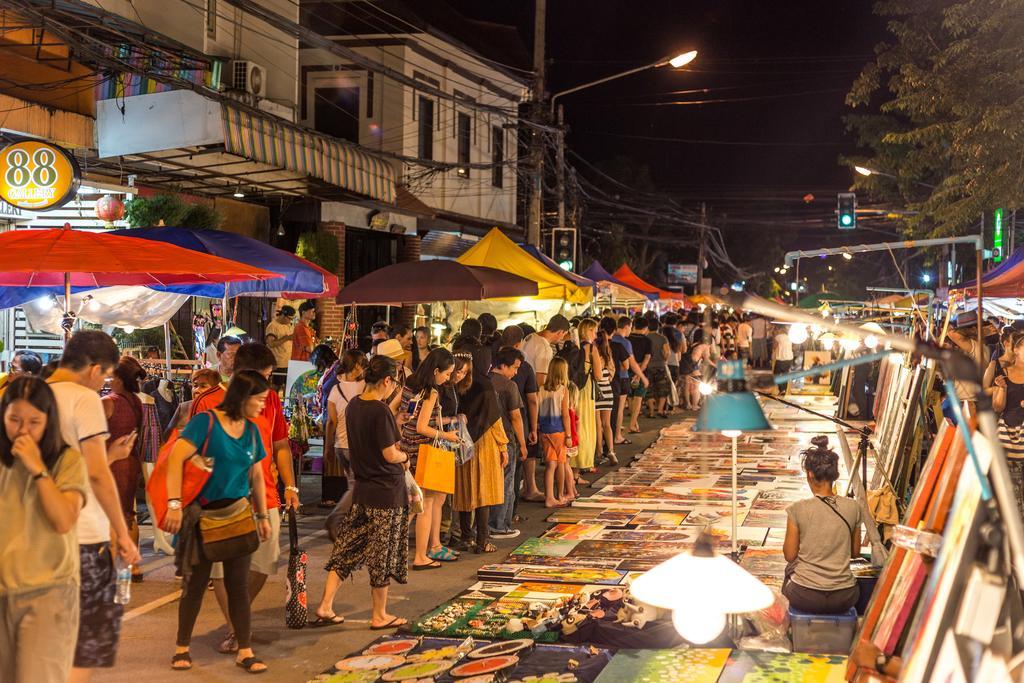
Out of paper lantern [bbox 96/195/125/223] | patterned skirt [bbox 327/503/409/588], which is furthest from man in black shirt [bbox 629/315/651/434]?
patterned skirt [bbox 327/503/409/588]

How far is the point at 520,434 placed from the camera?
11.0 meters

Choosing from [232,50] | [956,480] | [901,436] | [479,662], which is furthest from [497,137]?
[956,480]

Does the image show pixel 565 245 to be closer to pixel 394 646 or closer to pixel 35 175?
pixel 35 175

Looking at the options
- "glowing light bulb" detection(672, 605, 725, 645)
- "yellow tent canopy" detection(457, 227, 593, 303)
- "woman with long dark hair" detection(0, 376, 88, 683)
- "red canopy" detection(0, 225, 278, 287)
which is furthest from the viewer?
"yellow tent canopy" detection(457, 227, 593, 303)

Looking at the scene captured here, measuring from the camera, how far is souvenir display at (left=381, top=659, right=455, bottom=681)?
685cm

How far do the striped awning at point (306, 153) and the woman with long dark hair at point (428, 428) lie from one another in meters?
5.99

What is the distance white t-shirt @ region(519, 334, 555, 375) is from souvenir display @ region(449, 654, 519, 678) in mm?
6329

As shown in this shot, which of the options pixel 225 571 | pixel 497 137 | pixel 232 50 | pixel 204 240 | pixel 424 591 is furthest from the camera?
pixel 497 137

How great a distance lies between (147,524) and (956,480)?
903 cm

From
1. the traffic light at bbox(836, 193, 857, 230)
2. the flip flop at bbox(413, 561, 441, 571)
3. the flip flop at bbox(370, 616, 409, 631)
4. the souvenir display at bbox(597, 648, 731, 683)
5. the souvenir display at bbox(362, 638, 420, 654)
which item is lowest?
the souvenir display at bbox(362, 638, 420, 654)

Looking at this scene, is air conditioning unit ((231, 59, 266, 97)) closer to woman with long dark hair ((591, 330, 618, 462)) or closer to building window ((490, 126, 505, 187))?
woman with long dark hair ((591, 330, 618, 462))

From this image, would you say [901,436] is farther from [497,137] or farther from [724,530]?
[497,137]

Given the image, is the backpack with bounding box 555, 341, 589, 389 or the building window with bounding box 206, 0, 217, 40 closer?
the backpack with bounding box 555, 341, 589, 389

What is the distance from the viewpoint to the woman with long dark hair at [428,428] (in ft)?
30.4
